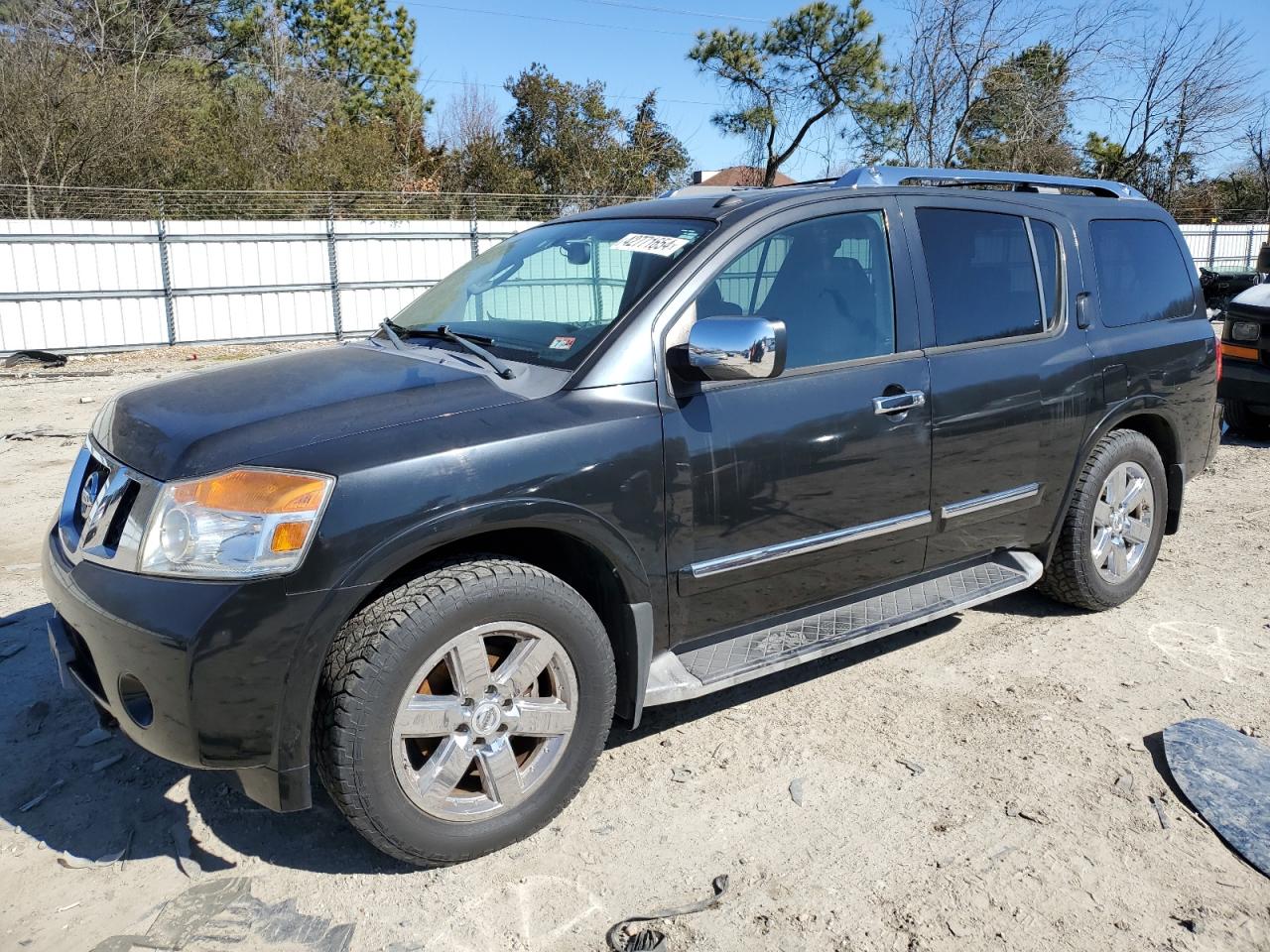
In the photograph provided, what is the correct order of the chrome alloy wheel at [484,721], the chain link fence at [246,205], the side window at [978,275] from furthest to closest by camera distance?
the chain link fence at [246,205], the side window at [978,275], the chrome alloy wheel at [484,721]

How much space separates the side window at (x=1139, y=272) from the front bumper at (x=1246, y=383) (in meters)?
Answer: 3.97

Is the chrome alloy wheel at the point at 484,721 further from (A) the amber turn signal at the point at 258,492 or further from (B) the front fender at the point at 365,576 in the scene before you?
(A) the amber turn signal at the point at 258,492

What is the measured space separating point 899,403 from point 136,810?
2796 mm

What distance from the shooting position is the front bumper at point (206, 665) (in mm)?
2355

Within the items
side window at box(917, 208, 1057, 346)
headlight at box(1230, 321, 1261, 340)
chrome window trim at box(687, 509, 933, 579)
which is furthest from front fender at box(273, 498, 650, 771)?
headlight at box(1230, 321, 1261, 340)

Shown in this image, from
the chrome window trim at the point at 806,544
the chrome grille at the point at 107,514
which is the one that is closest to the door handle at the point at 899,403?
the chrome window trim at the point at 806,544

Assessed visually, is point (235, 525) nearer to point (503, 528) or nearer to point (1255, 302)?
point (503, 528)

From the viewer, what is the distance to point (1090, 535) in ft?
14.4

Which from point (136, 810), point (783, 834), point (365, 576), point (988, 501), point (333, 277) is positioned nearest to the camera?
point (365, 576)

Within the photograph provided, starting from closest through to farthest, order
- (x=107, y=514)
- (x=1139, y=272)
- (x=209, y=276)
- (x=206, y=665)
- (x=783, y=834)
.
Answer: (x=206, y=665) → (x=107, y=514) → (x=783, y=834) → (x=1139, y=272) → (x=209, y=276)

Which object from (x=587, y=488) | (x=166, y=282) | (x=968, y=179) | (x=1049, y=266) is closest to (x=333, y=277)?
(x=166, y=282)

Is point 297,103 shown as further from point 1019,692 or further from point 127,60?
point 1019,692

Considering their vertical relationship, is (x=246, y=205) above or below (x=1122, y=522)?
above

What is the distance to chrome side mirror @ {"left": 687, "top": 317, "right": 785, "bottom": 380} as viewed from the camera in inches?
113
